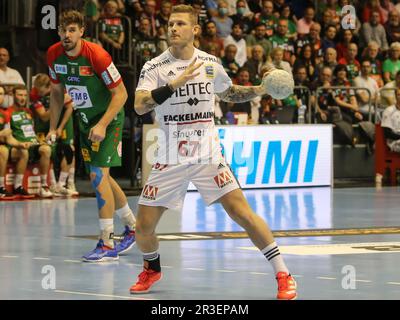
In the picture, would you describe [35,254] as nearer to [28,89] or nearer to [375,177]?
[28,89]

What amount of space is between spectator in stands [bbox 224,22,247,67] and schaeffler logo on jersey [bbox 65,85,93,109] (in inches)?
483

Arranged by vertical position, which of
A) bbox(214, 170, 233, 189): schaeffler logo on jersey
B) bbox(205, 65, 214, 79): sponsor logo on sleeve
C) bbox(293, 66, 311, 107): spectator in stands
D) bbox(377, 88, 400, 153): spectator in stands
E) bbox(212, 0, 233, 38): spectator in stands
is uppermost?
bbox(212, 0, 233, 38): spectator in stands

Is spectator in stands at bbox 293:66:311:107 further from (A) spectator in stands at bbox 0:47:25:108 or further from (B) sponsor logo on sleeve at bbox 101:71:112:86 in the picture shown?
(B) sponsor logo on sleeve at bbox 101:71:112:86

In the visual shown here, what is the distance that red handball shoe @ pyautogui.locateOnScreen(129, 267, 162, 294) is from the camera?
9.81 metres

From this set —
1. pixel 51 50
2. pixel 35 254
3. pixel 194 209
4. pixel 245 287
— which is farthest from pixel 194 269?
pixel 194 209

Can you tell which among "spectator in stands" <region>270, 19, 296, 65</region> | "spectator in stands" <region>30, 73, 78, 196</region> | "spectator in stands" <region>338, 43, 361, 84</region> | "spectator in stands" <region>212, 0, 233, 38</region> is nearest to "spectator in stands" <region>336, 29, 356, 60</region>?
"spectator in stands" <region>338, 43, 361, 84</region>

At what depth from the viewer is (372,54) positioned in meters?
26.5

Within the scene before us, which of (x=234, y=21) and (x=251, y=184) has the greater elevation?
(x=234, y=21)

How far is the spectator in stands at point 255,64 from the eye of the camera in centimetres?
2320

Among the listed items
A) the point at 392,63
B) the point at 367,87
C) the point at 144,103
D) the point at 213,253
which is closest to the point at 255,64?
the point at 367,87

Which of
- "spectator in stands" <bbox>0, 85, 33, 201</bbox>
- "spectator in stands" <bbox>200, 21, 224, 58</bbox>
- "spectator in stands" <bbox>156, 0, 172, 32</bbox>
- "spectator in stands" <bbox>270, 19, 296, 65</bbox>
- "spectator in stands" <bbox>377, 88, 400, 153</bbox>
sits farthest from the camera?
"spectator in stands" <bbox>270, 19, 296, 65</bbox>

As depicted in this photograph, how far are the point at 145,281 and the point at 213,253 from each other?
8.42 feet

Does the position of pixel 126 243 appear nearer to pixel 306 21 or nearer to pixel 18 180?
pixel 18 180
